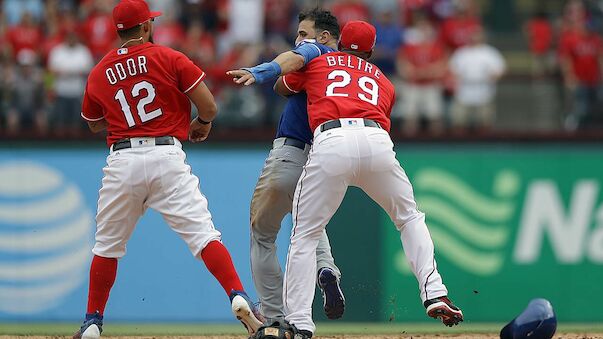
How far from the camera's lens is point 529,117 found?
16844 millimetres

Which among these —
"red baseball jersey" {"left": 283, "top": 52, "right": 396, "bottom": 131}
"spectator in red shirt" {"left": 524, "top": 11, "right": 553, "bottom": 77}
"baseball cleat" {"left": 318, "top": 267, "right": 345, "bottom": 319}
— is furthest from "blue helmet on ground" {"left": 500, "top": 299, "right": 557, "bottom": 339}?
"spectator in red shirt" {"left": 524, "top": 11, "right": 553, "bottom": 77}

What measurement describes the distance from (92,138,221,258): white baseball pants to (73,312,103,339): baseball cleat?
0.59 metres

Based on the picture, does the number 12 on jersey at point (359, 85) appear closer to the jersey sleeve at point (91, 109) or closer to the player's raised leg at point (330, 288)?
the player's raised leg at point (330, 288)

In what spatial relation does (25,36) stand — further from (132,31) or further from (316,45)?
(316,45)

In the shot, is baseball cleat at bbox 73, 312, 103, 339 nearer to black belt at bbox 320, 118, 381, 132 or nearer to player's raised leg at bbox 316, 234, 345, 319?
player's raised leg at bbox 316, 234, 345, 319

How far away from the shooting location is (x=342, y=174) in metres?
8.07

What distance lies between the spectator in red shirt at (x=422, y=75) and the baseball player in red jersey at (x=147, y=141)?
22.6ft

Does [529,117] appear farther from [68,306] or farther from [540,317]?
[540,317]

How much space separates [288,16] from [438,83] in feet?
8.73

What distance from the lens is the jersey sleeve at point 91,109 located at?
8.41m

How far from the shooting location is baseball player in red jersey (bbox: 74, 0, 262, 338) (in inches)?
322

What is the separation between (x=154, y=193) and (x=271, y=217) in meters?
0.95

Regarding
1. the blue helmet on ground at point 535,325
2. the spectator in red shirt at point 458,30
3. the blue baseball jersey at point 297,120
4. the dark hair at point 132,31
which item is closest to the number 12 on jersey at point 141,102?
the dark hair at point 132,31

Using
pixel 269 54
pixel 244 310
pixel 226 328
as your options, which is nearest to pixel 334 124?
pixel 244 310
